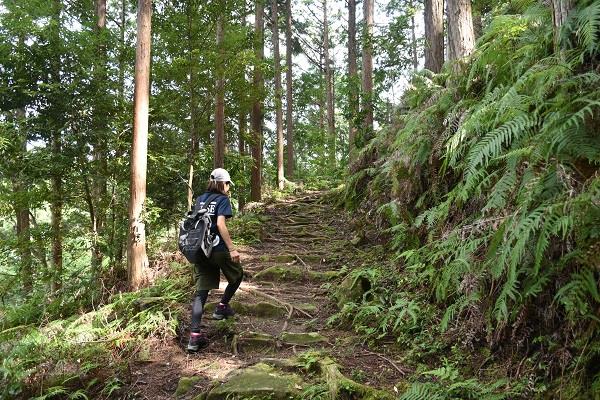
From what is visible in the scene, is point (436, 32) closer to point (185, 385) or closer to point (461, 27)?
point (461, 27)

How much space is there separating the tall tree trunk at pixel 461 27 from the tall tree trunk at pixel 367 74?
5796 mm

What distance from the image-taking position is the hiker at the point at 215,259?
4703 millimetres

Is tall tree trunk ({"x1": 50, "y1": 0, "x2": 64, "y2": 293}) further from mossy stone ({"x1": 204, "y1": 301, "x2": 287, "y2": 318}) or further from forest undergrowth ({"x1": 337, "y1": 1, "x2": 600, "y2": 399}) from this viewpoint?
forest undergrowth ({"x1": 337, "y1": 1, "x2": 600, "y2": 399})

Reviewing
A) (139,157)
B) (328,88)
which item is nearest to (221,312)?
(139,157)

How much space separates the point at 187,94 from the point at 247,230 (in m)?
3.46

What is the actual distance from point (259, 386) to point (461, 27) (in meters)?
6.43

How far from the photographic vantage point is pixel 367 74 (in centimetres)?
1514

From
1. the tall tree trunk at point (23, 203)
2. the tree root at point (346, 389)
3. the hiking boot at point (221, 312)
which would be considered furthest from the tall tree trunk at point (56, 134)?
the tree root at point (346, 389)

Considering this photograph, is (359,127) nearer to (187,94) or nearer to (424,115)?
(187,94)

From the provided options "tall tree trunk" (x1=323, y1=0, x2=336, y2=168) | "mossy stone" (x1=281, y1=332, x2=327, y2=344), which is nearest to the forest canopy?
"mossy stone" (x1=281, y1=332, x2=327, y2=344)

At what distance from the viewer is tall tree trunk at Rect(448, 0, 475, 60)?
6992 millimetres

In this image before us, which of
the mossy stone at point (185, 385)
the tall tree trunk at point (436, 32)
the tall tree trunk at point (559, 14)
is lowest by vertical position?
the mossy stone at point (185, 385)

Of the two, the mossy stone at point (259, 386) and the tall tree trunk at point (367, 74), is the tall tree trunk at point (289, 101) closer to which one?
the tall tree trunk at point (367, 74)

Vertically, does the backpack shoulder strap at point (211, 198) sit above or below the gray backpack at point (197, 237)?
above
